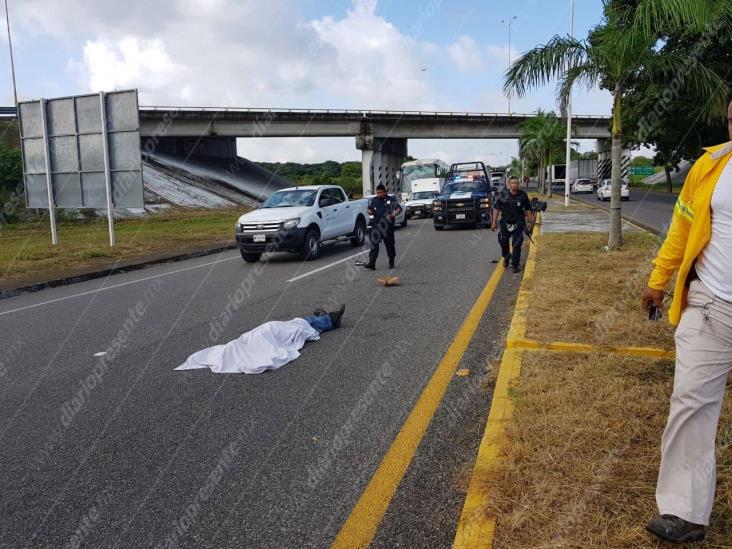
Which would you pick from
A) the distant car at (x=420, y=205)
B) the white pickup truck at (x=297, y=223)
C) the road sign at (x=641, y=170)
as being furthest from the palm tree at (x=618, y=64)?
the road sign at (x=641, y=170)

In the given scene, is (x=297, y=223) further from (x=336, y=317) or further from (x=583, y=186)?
(x=583, y=186)

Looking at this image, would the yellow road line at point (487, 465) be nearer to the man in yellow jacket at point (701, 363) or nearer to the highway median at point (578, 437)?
the highway median at point (578, 437)

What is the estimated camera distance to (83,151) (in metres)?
18.4

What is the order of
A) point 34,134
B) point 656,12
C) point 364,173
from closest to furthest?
point 656,12
point 34,134
point 364,173

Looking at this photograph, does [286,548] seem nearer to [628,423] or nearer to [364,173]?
[628,423]

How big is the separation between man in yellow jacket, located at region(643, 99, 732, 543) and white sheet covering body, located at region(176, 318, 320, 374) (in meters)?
3.73

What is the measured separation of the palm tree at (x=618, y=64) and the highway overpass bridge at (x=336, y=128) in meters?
36.0

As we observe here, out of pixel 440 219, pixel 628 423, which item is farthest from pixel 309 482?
pixel 440 219

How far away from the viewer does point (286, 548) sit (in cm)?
284

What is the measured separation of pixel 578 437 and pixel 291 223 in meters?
10.7

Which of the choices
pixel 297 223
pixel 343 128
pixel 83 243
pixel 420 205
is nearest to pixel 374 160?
pixel 343 128

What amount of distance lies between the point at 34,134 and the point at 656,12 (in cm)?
1765

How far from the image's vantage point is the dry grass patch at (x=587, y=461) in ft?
8.71

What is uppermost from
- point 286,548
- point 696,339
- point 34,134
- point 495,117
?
point 495,117
